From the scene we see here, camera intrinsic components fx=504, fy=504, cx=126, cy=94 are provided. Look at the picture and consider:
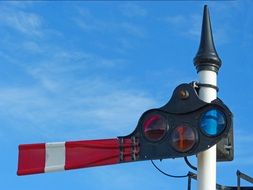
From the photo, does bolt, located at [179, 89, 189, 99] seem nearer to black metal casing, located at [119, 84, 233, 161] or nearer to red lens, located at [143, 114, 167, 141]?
black metal casing, located at [119, 84, 233, 161]

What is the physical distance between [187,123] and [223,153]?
1.03 feet

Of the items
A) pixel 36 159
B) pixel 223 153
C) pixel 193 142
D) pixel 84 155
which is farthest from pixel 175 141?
pixel 36 159

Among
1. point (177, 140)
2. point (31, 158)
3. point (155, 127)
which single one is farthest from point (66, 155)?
point (177, 140)

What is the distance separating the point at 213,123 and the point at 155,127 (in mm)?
328

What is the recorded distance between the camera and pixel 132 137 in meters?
2.88

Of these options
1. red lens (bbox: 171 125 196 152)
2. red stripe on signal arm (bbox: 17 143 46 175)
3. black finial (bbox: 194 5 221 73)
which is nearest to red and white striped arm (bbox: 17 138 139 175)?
red stripe on signal arm (bbox: 17 143 46 175)

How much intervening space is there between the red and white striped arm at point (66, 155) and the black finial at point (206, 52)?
0.63m

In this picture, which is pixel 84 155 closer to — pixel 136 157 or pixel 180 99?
pixel 136 157

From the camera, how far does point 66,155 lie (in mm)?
2961

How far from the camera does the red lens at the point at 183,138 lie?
272 centimetres

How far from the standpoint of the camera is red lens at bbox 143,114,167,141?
2803 mm

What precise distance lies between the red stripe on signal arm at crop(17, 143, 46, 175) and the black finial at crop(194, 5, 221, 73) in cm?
105

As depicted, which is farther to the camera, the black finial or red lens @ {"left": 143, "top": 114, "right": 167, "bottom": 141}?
the black finial

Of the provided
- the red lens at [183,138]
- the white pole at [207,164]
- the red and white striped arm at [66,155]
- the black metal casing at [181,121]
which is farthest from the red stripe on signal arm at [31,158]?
the white pole at [207,164]
